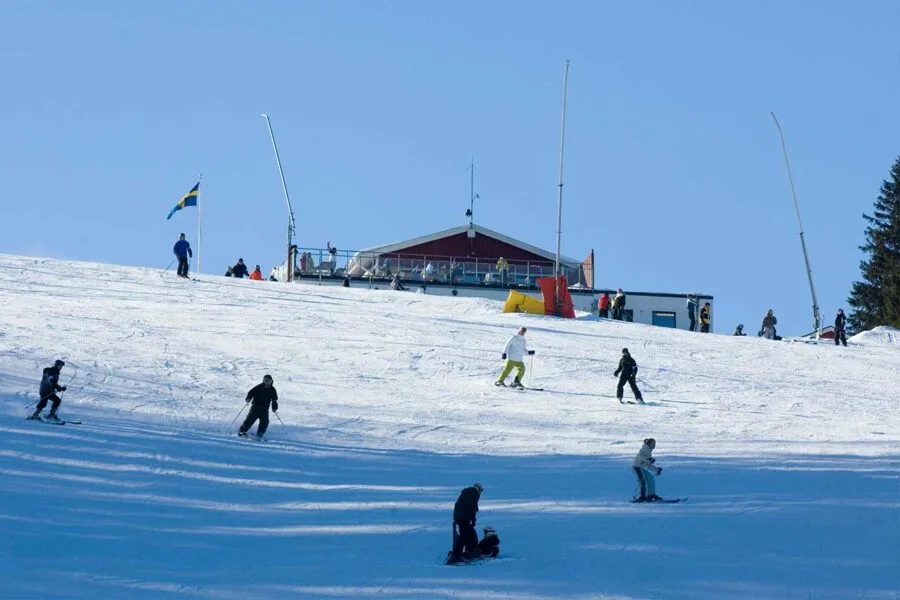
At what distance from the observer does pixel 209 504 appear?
68.6 ft

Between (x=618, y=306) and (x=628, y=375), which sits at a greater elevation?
(x=618, y=306)

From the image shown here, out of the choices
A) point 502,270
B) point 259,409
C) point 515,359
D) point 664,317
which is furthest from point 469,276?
point 259,409

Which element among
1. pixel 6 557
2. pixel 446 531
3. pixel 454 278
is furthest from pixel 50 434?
pixel 454 278

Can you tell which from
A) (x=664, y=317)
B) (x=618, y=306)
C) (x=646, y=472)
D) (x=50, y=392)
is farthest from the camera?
(x=664, y=317)

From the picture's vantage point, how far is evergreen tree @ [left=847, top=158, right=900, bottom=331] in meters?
80.4

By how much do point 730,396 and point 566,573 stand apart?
15.3 meters

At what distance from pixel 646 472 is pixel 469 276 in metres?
39.6

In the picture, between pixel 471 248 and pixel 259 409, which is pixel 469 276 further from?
pixel 259 409

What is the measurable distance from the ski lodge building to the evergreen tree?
22064mm

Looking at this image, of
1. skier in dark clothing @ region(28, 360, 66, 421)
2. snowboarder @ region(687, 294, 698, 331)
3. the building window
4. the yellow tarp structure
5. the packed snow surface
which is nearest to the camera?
the packed snow surface

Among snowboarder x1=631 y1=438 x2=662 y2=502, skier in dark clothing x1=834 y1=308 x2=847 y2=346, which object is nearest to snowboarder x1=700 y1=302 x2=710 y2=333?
skier in dark clothing x1=834 y1=308 x2=847 y2=346

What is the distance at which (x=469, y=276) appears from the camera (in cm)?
6091

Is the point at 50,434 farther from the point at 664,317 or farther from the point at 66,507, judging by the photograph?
the point at 664,317

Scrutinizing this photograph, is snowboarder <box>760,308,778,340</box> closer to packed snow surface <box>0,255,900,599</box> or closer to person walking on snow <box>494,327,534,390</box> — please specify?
packed snow surface <box>0,255,900,599</box>
